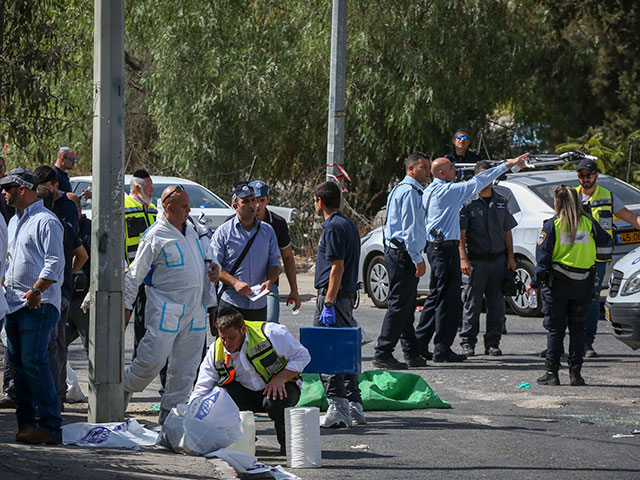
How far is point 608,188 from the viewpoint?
15.8 m

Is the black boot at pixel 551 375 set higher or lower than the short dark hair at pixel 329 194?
lower

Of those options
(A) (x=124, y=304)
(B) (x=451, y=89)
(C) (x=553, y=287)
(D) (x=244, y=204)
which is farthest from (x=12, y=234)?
(B) (x=451, y=89)

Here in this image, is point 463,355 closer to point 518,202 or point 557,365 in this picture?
point 557,365

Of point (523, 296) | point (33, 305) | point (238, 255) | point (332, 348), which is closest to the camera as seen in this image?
point (33, 305)

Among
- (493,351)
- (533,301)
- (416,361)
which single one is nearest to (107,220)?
(416,361)

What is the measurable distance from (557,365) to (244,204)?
3.52m

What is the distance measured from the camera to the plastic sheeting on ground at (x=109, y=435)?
25.2 feet

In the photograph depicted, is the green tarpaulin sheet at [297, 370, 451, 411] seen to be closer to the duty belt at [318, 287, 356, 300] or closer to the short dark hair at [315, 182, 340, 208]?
the duty belt at [318, 287, 356, 300]

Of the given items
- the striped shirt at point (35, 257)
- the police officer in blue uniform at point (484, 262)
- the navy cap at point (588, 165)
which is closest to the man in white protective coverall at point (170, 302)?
the striped shirt at point (35, 257)

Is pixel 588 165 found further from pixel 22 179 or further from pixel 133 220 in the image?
pixel 22 179

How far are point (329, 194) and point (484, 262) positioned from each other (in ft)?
13.2

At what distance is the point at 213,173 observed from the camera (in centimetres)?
2566

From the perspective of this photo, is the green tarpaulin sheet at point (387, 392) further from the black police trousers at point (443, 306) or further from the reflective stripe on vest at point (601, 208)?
the reflective stripe on vest at point (601, 208)

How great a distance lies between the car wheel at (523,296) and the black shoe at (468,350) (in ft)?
7.51
